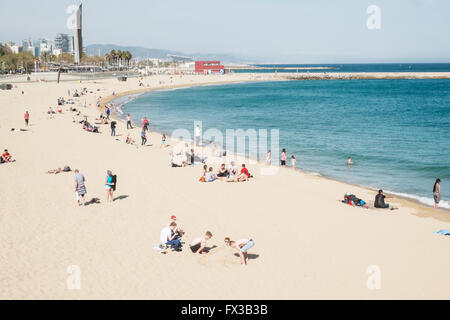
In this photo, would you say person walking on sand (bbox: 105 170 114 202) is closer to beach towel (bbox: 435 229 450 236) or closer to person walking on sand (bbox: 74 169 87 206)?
person walking on sand (bbox: 74 169 87 206)

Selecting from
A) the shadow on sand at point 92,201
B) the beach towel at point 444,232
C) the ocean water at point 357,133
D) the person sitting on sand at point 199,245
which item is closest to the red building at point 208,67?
the ocean water at point 357,133

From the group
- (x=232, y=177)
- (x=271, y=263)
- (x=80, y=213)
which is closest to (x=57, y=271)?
(x=80, y=213)

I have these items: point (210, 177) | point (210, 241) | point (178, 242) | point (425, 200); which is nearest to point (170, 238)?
point (178, 242)

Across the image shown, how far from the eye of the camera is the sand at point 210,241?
7676mm

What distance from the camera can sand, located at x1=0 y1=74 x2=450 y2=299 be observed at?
768cm

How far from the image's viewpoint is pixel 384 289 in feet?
25.3

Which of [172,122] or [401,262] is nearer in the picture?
[401,262]

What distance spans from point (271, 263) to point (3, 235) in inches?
258

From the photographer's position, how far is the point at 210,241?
9906 millimetres

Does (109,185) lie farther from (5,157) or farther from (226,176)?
(5,157)

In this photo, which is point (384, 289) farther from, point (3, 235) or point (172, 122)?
point (172, 122)

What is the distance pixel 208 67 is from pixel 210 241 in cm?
14325

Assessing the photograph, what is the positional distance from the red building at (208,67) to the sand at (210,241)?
132 metres

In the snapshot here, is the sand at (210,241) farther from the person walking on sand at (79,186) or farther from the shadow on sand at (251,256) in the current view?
the person walking on sand at (79,186)
